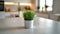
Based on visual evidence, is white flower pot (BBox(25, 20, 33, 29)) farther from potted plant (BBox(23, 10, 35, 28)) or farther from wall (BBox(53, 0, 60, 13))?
wall (BBox(53, 0, 60, 13))

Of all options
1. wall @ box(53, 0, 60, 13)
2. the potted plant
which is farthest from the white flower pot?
wall @ box(53, 0, 60, 13)

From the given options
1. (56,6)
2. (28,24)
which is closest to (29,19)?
(28,24)

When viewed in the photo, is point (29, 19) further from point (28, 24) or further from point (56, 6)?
point (56, 6)

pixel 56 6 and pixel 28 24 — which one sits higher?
pixel 56 6

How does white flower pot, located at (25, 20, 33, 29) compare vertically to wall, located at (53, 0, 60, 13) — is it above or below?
below

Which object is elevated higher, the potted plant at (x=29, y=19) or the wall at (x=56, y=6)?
the wall at (x=56, y=6)

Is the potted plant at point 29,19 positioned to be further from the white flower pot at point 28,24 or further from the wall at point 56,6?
the wall at point 56,6

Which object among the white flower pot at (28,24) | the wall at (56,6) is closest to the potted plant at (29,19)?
the white flower pot at (28,24)

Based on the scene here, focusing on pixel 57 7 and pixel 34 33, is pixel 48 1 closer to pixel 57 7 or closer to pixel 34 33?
pixel 57 7

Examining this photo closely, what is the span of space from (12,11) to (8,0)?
2.20ft

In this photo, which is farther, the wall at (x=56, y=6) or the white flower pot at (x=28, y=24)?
the wall at (x=56, y=6)

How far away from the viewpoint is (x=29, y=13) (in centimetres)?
134

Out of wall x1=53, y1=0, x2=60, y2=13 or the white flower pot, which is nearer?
the white flower pot

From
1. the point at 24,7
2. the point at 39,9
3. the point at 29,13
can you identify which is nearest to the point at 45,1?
the point at 39,9
